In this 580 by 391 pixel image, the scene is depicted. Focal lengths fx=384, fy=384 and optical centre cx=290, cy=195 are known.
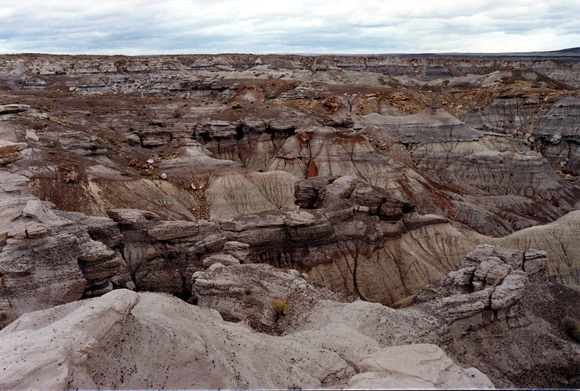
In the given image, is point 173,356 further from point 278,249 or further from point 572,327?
point 572,327

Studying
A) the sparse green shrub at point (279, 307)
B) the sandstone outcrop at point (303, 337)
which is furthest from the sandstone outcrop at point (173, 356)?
the sparse green shrub at point (279, 307)

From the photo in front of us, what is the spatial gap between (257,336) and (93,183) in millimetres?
24840

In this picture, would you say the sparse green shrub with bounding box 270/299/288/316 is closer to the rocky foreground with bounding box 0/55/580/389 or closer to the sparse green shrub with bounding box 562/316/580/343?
the rocky foreground with bounding box 0/55/580/389

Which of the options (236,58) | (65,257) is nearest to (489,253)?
(65,257)

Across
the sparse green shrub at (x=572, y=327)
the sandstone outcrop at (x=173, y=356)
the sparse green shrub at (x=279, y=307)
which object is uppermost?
the sandstone outcrop at (x=173, y=356)

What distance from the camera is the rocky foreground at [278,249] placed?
12.1 metres

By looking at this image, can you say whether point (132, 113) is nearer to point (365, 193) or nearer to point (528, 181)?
point (365, 193)

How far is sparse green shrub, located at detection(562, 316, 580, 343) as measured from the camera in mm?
19000

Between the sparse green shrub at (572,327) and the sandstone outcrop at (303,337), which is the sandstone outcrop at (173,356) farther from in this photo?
the sparse green shrub at (572,327)

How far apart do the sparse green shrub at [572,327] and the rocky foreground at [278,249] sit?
102 mm

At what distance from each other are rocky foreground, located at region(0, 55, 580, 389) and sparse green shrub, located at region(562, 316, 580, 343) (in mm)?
102

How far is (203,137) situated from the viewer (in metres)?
54.4

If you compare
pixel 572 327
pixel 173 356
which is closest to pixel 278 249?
pixel 173 356

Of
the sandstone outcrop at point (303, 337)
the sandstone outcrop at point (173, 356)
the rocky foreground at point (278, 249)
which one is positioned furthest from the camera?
the rocky foreground at point (278, 249)
